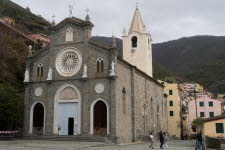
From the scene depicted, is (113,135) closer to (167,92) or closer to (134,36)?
(134,36)

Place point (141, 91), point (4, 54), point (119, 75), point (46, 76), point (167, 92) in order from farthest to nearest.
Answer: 1. point (167, 92)
2. point (4, 54)
3. point (141, 91)
4. point (46, 76)
5. point (119, 75)

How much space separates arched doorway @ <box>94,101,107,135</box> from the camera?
35.2 meters

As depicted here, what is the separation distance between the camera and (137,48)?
54125 mm

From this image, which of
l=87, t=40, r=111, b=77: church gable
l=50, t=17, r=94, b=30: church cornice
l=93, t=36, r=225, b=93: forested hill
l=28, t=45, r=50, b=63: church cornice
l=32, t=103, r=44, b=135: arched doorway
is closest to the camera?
l=87, t=40, r=111, b=77: church gable

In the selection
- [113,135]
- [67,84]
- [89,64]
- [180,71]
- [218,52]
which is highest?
[218,52]

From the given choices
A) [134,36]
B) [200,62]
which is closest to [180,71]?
[200,62]

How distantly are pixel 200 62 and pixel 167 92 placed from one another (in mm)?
120778

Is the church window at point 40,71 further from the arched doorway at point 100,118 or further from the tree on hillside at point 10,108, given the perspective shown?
the arched doorway at point 100,118

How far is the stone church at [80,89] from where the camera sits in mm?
35656

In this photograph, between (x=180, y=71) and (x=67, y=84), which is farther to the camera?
(x=180, y=71)

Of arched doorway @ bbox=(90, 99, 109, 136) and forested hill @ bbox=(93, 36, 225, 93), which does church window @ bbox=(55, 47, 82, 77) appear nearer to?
Result: arched doorway @ bbox=(90, 99, 109, 136)

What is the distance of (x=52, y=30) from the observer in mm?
40469

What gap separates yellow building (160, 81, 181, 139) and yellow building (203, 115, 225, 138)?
26083 mm

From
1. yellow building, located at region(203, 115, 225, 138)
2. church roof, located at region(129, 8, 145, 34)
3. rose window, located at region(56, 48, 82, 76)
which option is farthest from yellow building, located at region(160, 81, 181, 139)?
rose window, located at region(56, 48, 82, 76)
